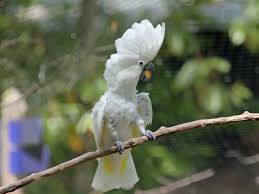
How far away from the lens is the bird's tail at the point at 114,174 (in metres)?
0.86

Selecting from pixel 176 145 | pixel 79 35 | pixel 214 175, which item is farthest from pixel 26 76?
pixel 214 175

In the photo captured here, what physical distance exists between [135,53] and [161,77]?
2.15 feet

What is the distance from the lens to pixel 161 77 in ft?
4.70

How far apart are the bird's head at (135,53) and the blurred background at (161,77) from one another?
558 millimetres

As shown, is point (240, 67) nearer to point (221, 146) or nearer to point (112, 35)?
point (221, 146)

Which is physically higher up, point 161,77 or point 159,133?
point 159,133

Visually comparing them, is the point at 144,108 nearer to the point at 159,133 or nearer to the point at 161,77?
the point at 159,133

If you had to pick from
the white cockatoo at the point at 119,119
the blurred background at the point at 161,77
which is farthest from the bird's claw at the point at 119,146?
the blurred background at the point at 161,77

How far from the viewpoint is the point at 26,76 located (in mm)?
1509

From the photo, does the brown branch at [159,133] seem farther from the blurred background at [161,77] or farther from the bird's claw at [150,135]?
the blurred background at [161,77]

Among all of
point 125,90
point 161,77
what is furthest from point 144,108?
point 161,77

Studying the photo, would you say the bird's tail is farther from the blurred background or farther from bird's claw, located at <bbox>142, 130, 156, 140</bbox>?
the blurred background

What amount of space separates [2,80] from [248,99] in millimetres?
568

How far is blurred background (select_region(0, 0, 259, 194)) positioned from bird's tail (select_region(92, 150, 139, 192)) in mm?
496
